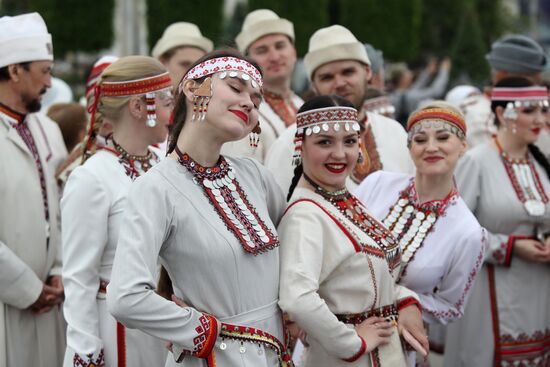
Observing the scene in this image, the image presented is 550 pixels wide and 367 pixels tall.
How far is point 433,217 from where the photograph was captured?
12.5ft

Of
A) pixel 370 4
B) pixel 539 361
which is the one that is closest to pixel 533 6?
pixel 370 4

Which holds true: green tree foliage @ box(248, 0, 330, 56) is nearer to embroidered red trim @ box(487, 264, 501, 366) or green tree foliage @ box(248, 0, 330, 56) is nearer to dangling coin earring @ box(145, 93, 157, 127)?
embroidered red trim @ box(487, 264, 501, 366)

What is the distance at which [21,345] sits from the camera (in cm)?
410

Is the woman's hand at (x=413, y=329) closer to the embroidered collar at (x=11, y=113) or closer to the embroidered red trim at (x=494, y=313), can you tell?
the embroidered red trim at (x=494, y=313)

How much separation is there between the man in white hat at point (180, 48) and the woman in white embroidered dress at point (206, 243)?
124 inches

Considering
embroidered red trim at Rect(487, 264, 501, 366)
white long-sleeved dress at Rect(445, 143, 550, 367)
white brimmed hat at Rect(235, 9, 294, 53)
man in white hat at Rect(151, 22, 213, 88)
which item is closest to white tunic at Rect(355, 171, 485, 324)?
white long-sleeved dress at Rect(445, 143, 550, 367)

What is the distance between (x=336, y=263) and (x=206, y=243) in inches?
23.7

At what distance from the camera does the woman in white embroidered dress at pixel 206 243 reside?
2.66 metres

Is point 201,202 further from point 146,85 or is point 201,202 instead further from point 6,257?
point 6,257

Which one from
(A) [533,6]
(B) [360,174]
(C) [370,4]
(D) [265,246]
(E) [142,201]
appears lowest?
(A) [533,6]

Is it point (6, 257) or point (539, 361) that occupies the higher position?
point (6, 257)

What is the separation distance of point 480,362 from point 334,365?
1.85 meters

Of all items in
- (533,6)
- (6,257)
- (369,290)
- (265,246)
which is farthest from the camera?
(533,6)

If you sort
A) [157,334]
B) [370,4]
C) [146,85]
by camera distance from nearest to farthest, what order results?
1. [157,334]
2. [146,85]
3. [370,4]
